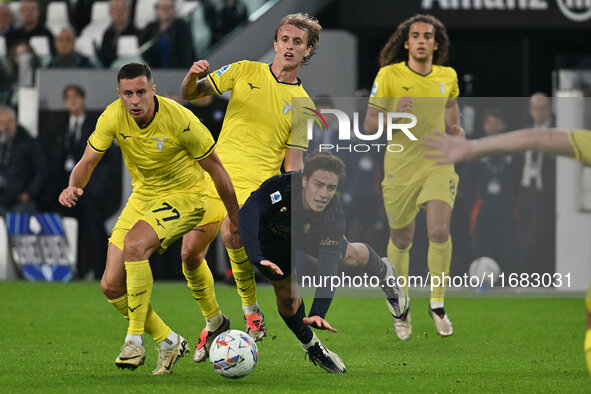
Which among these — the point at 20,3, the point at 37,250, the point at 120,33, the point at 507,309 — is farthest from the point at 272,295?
the point at 20,3

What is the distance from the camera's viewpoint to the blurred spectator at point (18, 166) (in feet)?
45.5

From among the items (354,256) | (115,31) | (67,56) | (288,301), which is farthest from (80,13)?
(288,301)

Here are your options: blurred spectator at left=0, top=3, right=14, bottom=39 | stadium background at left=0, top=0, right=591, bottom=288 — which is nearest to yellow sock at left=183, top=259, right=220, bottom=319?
stadium background at left=0, top=0, right=591, bottom=288

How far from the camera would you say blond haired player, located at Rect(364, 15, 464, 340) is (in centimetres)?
773

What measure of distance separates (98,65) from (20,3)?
9.65 ft

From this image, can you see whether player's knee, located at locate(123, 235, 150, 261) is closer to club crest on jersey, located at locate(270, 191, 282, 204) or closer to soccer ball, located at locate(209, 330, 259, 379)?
soccer ball, located at locate(209, 330, 259, 379)

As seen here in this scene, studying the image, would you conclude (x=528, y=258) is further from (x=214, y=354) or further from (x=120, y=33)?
(x=120, y=33)

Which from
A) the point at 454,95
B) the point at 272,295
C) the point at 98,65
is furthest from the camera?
the point at 98,65

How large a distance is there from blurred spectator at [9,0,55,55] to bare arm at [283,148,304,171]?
963 cm

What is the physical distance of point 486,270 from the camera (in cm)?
752

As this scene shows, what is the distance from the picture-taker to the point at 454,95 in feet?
28.6

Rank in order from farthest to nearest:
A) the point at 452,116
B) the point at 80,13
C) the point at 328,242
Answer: the point at 80,13 → the point at 452,116 → the point at 328,242

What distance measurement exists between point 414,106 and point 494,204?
35.0 inches

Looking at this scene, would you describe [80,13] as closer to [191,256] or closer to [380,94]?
[380,94]
